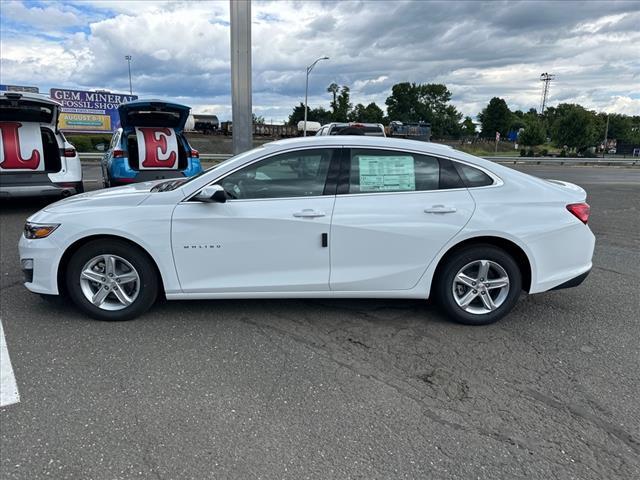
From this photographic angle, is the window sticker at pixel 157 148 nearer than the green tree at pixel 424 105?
Yes

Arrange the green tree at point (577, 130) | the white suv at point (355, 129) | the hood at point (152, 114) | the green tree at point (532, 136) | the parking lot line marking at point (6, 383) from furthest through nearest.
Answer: the green tree at point (532, 136) → the green tree at point (577, 130) → the white suv at point (355, 129) → the hood at point (152, 114) → the parking lot line marking at point (6, 383)

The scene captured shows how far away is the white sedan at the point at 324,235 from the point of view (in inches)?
149

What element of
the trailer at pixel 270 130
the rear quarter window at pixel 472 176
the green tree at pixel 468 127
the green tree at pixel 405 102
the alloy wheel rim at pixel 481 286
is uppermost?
the green tree at pixel 405 102

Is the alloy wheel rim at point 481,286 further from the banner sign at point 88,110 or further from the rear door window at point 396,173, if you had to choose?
the banner sign at point 88,110

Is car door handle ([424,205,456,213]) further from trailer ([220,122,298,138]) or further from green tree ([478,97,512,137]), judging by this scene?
green tree ([478,97,512,137])

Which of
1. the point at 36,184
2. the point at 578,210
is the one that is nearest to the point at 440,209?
the point at 578,210

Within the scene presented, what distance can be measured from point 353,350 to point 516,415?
47.6 inches

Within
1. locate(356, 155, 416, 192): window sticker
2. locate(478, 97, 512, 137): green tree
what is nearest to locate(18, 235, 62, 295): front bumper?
locate(356, 155, 416, 192): window sticker

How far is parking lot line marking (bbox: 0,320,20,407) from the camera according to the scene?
287 cm

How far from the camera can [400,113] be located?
115 metres

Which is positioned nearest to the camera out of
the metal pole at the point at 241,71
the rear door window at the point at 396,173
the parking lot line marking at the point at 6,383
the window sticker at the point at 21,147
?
the parking lot line marking at the point at 6,383

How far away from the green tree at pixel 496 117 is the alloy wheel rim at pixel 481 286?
344 feet

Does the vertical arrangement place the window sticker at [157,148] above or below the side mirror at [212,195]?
above

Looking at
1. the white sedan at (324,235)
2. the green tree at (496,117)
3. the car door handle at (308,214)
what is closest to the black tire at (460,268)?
the white sedan at (324,235)
